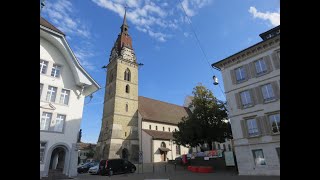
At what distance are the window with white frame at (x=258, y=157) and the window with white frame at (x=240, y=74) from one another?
765cm

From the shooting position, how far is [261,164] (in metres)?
21.6

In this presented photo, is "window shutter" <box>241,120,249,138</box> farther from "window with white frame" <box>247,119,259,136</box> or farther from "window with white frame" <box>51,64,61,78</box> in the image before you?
"window with white frame" <box>51,64,61,78</box>

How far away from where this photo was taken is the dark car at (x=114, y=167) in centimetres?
2569

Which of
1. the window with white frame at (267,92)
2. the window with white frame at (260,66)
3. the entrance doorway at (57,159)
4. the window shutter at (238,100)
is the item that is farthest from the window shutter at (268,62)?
the entrance doorway at (57,159)

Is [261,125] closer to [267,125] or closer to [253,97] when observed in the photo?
[267,125]

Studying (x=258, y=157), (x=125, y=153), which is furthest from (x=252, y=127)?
(x=125, y=153)

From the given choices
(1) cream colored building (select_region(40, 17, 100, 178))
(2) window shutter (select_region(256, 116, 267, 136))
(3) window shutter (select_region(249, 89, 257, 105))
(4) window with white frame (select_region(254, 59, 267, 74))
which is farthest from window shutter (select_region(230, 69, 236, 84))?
(1) cream colored building (select_region(40, 17, 100, 178))

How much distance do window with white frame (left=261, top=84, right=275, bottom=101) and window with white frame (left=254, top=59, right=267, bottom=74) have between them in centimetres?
161

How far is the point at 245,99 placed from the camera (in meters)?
24.4

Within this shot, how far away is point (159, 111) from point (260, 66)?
118ft

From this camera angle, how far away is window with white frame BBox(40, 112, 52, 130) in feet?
72.0
